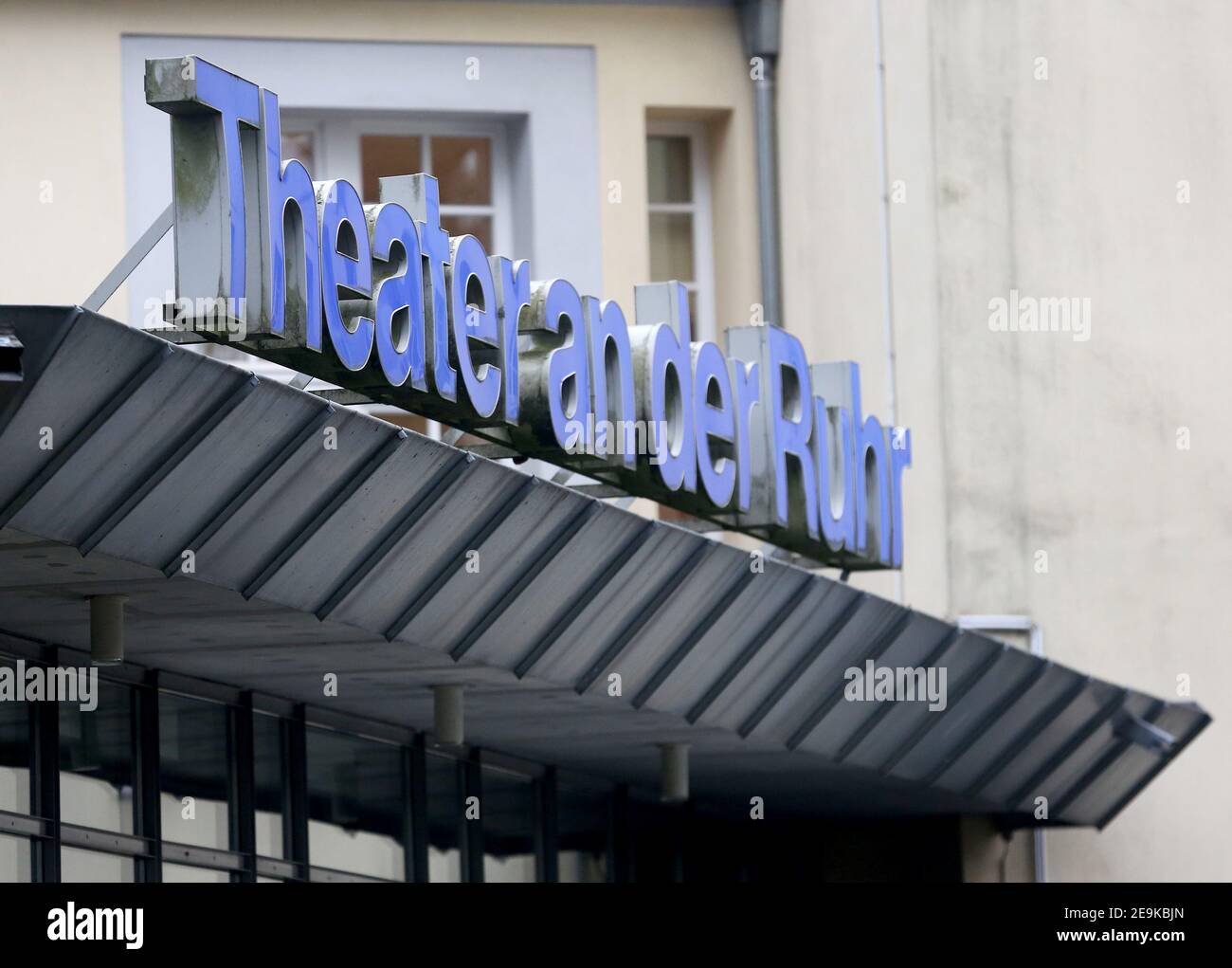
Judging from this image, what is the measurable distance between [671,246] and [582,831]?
582 centimetres

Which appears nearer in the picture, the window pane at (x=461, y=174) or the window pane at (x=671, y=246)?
the window pane at (x=461, y=174)

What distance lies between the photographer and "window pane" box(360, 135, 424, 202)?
22969 mm

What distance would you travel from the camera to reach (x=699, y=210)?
2431 centimetres

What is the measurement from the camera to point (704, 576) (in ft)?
52.2

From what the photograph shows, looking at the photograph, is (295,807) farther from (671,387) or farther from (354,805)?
(671,387)

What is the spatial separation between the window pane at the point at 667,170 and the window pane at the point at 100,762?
10.2m

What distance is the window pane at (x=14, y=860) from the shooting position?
14.5 meters

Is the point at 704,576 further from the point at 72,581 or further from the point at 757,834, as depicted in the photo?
the point at 757,834

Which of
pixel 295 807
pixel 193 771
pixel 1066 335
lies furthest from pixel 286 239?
pixel 1066 335

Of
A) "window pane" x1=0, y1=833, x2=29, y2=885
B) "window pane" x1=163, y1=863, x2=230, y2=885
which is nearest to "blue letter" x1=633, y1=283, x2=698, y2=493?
"window pane" x1=163, y1=863, x2=230, y2=885

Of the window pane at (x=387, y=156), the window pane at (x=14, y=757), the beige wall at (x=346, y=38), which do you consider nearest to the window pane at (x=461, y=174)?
the window pane at (x=387, y=156)

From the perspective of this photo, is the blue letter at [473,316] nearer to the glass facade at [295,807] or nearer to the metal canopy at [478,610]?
the metal canopy at [478,610]

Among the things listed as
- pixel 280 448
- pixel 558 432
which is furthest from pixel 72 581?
pixel 558 432

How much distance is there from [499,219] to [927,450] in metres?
4.45
